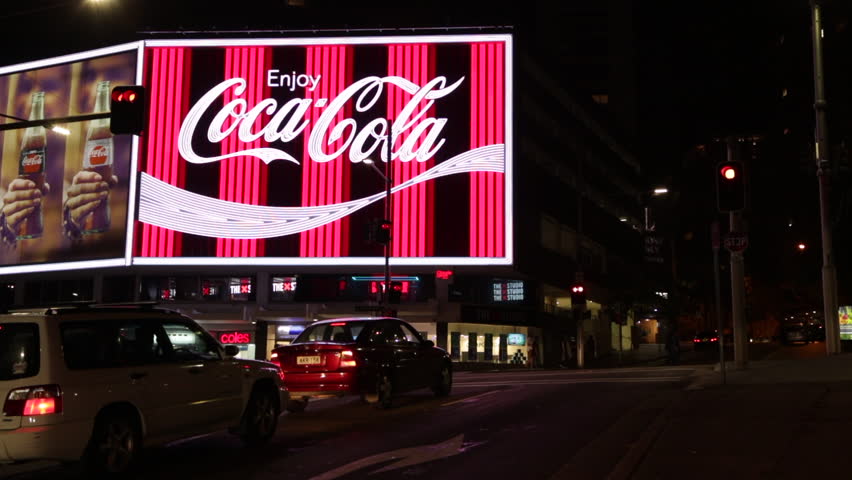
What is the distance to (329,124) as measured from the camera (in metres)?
41.3

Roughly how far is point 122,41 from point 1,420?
132 ft

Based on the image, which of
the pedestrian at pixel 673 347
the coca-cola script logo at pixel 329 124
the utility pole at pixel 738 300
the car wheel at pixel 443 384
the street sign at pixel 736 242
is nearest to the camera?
the car wheel at pixel 443 384

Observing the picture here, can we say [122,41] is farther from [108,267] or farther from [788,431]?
[788,431]

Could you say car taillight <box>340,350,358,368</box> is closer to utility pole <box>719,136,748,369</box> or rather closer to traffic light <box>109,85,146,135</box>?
traffic light <box>109,85,146,135</box>

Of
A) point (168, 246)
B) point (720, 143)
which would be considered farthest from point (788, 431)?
point (168, 246)

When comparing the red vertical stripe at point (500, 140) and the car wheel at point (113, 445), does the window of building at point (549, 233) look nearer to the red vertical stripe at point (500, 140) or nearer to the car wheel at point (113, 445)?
the red vertical stripe at point (500, 140)

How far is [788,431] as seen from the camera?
9.64 metres

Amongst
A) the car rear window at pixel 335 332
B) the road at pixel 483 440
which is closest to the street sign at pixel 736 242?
the road at pixel 483 440

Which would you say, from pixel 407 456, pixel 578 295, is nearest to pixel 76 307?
pixel 407 456

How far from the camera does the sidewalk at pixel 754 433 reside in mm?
7918

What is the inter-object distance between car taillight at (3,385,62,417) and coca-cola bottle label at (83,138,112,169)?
37.7 metres

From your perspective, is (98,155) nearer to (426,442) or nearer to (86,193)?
(86,193)

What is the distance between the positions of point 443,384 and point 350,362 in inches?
131

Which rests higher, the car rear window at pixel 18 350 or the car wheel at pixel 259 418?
the car rear window at pixel 18 350
